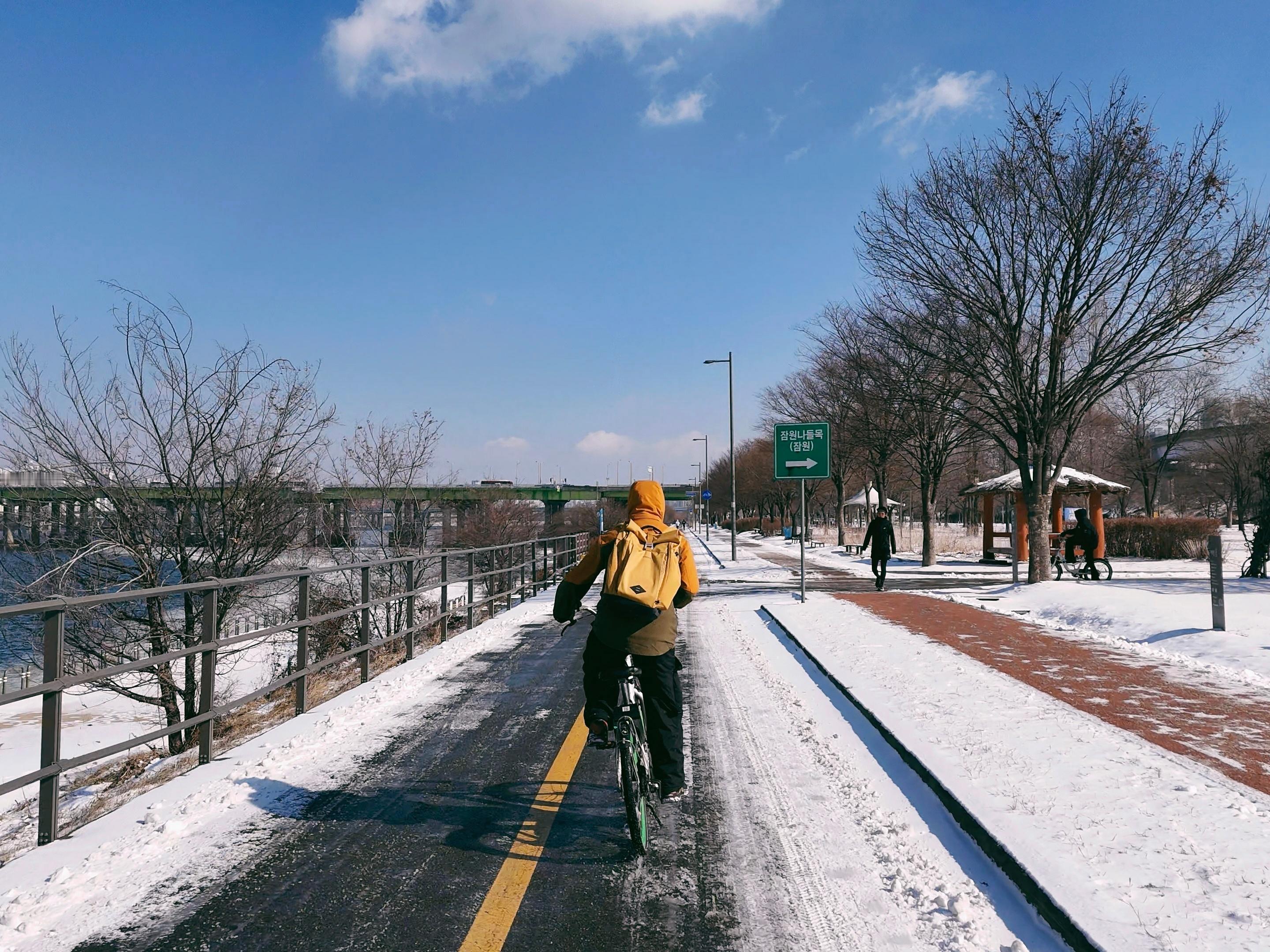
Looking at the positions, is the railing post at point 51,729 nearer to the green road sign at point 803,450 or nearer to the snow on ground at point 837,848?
the snow on ground at point 837,848

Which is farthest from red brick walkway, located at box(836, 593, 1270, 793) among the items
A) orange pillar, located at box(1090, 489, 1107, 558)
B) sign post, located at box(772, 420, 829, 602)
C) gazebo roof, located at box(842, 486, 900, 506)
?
gazebo roof, located at box(842, 486, 900, 506)

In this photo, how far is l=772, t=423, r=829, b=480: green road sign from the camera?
1562cm

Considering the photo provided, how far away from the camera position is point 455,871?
154 inches

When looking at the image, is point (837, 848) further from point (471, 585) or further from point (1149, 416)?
point (1149, 416)

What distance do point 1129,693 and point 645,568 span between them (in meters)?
5.74

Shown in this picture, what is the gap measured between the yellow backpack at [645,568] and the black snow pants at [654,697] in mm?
352

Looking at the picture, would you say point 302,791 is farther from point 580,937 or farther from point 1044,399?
point 1044,399

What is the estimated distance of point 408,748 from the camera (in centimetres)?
611

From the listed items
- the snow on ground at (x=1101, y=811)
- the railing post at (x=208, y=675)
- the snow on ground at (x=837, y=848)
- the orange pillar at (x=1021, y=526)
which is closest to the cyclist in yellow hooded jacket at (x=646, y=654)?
the snow on ground at (x=837, y=848)

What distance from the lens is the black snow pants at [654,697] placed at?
172 inches

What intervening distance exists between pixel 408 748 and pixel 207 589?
1.90 metres

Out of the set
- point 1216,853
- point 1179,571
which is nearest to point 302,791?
point 1216,853

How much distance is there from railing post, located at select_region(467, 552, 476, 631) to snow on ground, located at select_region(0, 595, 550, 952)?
5855mm

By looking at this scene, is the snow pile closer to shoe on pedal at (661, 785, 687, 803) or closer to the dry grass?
shoe on pedal at (661, 785, 687, 803)
